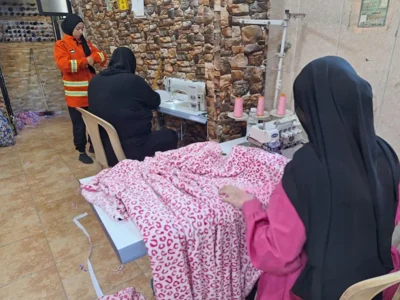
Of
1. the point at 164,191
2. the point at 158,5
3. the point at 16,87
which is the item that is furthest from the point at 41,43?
the point at 164,191

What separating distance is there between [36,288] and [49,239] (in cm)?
43

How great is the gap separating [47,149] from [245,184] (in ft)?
10.3

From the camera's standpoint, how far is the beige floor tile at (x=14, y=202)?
237cm

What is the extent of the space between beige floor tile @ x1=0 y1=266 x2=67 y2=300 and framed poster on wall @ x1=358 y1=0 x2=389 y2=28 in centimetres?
218

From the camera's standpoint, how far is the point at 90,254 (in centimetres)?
192

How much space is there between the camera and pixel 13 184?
278 cm

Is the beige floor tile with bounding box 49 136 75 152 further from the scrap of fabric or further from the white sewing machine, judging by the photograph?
the scrap of fabric

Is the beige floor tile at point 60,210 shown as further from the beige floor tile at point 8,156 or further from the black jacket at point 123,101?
the beige floor tile at point 8,156

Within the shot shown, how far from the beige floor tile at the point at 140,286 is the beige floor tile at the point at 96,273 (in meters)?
0.03

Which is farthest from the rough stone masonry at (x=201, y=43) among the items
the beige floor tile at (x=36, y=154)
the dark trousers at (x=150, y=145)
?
the beige floor tile at (x=36, y=154)

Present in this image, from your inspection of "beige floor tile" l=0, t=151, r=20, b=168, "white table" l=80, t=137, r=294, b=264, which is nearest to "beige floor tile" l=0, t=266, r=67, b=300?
"white table" l=80, t=137, r=294, b=264

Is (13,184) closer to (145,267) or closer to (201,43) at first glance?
(145,267)

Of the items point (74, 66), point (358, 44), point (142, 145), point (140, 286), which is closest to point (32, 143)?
point (74, 66)

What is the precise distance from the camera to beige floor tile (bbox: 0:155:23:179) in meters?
2.97
